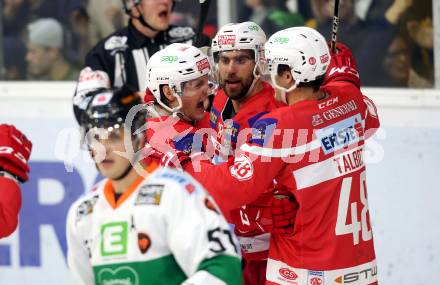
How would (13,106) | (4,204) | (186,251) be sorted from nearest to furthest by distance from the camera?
(186,251) → (4,204) → (13,106)

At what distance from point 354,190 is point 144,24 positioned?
2085mm

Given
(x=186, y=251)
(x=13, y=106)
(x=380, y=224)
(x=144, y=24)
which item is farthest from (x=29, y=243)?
(x=186, y=251)

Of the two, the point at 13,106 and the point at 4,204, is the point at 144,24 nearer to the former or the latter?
the point at 13,106

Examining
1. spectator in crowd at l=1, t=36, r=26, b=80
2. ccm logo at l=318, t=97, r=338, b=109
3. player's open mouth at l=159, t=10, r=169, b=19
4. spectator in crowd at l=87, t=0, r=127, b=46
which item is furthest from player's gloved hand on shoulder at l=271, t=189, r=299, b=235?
spectator in crowd at l=1, t=36, r=26, b=80

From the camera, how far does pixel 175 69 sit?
169 inches

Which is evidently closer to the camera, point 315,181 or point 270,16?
point 315,181

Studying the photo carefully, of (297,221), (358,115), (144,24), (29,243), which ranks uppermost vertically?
(144,24)

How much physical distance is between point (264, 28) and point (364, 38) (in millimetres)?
603

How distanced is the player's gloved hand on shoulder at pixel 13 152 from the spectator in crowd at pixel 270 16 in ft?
7.40

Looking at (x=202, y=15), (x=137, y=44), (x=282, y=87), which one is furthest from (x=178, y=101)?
(x=137, y=44)

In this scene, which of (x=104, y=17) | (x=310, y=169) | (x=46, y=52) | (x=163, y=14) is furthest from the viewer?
(x=46, y=52)

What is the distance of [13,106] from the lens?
624cm

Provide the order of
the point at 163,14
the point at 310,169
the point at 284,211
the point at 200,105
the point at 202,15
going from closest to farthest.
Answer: the point at 310,169 → the point at 284,211 → the point at 200,105 → the point at 202,15 → the point at 163,14

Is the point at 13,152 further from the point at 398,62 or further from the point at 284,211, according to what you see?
the point at 398,62
